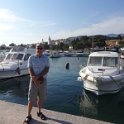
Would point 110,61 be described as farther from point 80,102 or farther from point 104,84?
point 80,102

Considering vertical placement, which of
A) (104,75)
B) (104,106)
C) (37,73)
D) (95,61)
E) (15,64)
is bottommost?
(104,106)

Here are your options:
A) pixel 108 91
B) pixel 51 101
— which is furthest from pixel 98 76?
pixel 51 101

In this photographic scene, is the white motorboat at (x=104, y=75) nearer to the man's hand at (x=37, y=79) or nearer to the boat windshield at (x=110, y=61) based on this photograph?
the boat windshield at (x=110, y=61)

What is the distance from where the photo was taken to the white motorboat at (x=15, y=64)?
24.0 m

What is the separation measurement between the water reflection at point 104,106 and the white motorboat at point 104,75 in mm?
434

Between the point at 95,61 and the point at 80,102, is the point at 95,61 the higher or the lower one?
the higher one

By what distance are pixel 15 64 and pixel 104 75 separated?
12199 mm

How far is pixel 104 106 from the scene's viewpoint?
14.1m

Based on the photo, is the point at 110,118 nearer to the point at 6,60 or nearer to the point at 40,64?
the point at 40,64

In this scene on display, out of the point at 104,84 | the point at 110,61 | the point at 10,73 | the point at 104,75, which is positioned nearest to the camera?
the point at 104,75

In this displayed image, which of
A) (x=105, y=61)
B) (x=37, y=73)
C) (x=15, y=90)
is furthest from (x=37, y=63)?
(x=15, y=90)

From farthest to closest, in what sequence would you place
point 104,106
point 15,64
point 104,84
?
point 15,64 < point 104,84 < point 104,106

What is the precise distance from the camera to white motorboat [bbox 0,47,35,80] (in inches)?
944

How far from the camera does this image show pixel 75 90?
A: 18.8 metres
